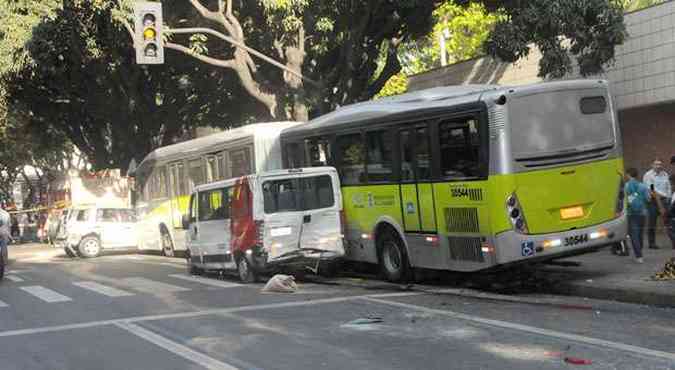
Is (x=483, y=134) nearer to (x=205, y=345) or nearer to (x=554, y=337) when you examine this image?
(x=554, y=337)

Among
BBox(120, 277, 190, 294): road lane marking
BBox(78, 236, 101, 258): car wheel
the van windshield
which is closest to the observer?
BBox(120, 277, 190, 294): road lane marking

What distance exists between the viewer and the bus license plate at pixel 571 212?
1195cm

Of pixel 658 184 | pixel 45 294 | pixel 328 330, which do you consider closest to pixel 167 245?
pixel 45 294

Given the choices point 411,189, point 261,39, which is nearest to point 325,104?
point 261,39

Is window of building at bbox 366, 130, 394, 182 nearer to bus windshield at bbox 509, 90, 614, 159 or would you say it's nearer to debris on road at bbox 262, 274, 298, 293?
debris on road at bbox 262, 274, 298, 293

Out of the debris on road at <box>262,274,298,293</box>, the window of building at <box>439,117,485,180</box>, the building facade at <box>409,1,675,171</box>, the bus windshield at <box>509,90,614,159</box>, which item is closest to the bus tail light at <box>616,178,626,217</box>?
the bus windshield at <box>509,90,614,159</box>

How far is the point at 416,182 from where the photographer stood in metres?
13.3

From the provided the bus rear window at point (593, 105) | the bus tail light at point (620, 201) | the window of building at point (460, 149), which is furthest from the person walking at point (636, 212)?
the window of building at point (460, 149)

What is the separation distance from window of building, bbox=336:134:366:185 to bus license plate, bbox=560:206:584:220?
4121mm

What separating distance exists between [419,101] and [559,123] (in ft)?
8.41

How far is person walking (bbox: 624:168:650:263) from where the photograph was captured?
44.8ft

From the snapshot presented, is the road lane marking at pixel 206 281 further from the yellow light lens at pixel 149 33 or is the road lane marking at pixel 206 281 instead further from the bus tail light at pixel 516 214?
the bus tail light at pixel 516 214

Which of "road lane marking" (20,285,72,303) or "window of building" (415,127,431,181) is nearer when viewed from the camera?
"window of building" (415,127,431,181)

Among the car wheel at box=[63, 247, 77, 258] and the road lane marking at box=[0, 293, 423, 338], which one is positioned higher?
the car wheel at box=[63, 247, 77, 258]
